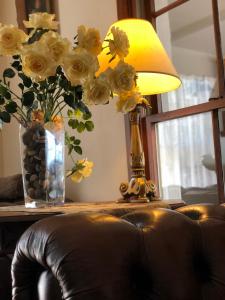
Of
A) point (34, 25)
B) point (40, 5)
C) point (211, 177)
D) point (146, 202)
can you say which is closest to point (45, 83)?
point (34, 25)

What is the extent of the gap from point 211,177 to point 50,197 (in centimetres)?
96

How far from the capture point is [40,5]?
10.4 feet

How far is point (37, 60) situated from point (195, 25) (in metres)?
1.22

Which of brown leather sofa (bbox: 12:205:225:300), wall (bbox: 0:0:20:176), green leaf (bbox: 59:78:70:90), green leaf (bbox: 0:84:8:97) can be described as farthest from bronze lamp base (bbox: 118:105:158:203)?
wall (bbox: 0:0:20:176)

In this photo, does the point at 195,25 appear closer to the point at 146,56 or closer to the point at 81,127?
the point at 146,56

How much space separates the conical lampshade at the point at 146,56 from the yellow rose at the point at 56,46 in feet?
1.16

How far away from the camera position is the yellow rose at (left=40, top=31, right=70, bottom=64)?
4.03ft

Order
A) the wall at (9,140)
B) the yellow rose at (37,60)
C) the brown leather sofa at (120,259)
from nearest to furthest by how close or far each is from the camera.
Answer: the brown leather sofa at (120,259)
the yellow rose at (37,60)
the wall at (9,140)

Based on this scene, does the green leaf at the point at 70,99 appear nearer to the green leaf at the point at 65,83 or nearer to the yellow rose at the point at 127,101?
the green leaf at the point at 65,83

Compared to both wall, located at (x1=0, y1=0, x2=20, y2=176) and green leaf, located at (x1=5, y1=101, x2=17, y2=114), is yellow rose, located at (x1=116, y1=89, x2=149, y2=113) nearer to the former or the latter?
green leaf, located at (x1=5, y1=101, x2=17, y2=114)

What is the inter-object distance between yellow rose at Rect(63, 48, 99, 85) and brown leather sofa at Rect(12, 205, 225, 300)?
0.55 m

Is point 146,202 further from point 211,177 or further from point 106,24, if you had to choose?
point 106,24

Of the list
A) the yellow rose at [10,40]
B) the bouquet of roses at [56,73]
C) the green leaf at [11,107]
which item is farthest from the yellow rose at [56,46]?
the green leaf at [11,107]

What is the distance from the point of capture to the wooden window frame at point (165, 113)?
6.67ft
